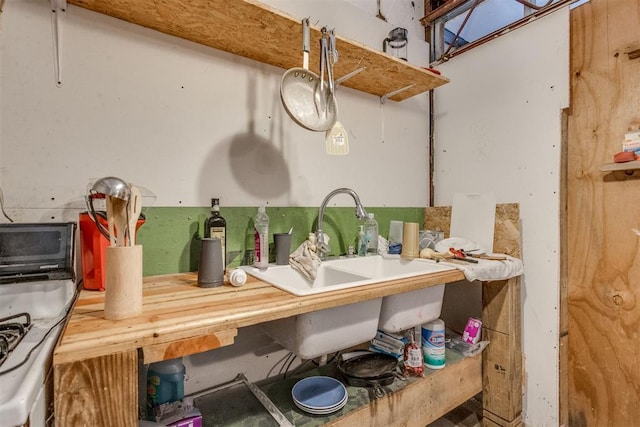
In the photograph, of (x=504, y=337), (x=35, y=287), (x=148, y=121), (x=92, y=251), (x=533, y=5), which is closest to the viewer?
(x=35, y=287)

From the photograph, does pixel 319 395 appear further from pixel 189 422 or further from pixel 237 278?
pixel 237 278

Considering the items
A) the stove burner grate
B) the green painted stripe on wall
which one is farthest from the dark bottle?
the stove burner grate

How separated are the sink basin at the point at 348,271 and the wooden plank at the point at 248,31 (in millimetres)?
897

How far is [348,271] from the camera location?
1287mm

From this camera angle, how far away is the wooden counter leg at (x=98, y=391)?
565 millimetres

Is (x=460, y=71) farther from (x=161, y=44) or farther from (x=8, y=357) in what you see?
(x=8, y=357)

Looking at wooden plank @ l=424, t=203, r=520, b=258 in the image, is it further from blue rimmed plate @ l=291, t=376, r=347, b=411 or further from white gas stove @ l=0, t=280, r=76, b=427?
white gas stove @ l=0, t=280, r=76, b=427

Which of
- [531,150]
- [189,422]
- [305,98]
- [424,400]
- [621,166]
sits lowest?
[424,400]

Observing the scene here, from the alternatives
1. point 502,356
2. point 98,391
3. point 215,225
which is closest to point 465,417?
point 502,356

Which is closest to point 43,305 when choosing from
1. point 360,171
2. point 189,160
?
point 189,160

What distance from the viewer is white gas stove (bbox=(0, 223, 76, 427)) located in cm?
63

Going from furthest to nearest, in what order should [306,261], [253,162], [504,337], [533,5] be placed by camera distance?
[533,5]
[504,337]
[253,162]
[306,261]

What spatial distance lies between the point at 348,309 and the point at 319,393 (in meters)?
0.42

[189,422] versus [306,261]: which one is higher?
[306,261]
